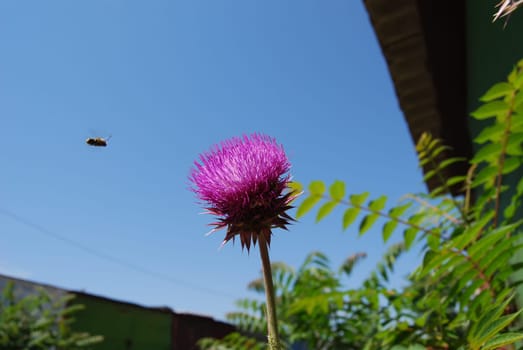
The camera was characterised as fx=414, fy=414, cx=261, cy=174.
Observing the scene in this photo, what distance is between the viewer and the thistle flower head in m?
1.31

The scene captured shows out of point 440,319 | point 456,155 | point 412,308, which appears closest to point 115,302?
point 456,155

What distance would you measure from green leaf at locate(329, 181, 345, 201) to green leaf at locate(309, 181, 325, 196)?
0.11 ft

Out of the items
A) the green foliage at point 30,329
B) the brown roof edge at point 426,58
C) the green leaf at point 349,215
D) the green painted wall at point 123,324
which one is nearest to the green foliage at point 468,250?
the green leaf at point 349,215

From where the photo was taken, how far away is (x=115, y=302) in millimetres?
13039

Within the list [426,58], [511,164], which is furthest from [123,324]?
[511,164]

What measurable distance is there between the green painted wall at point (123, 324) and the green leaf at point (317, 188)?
39.4 ft

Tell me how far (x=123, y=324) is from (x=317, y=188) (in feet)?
43.7

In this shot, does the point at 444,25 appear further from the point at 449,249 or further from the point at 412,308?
the point at 449,249

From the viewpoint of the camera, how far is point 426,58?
12.3ft

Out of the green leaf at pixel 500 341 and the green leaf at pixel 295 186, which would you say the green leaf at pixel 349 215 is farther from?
the green leaf at pixel 500 341

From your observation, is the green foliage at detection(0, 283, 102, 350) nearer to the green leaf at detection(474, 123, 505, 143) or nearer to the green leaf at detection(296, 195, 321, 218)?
the green leaf at detection(296, 195, 321, 218)

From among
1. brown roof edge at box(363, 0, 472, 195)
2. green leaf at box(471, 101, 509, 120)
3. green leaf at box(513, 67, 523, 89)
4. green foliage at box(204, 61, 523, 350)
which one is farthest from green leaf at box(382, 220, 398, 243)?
brown roof edge at box(363, 0, 472, 195)

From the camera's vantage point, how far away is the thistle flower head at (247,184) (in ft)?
4.31

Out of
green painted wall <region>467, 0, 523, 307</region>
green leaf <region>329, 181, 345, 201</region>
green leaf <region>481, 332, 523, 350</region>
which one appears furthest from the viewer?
green painted wall <region>467, 0, 523, 307</region>
